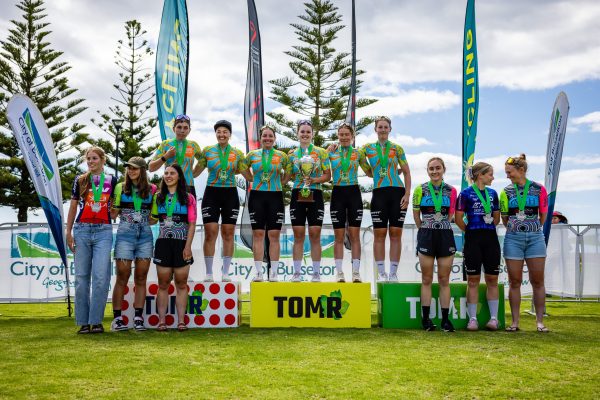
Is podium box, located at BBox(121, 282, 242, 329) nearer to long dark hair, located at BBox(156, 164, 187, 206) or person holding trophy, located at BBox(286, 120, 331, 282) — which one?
person holding trophy, located at BBox(286, 120, 331, 282)

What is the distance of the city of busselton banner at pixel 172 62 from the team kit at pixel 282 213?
5.14 ft

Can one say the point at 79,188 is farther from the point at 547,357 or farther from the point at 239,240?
the point at 239,240

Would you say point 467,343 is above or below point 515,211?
below

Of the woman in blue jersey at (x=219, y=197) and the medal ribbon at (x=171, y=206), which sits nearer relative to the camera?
the medal ribbon at (x=171, y=206)

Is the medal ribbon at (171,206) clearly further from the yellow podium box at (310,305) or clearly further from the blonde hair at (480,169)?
the blonde hair at (480,169)

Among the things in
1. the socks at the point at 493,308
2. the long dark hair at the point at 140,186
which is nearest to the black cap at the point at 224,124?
the long dark hair at the point at 140,186

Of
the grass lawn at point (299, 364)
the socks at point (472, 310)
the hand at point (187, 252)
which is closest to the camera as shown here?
the grass lawn at point (299, 364)

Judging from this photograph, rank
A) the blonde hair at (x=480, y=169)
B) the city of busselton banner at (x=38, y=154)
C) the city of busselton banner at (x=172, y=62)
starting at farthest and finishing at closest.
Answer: the city of busselton banner at (x=172, y=62), the city of busselton banner at (x=38, y=154), the blonde hair at (x=480, y=169)

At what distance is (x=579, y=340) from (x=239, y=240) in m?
6.67

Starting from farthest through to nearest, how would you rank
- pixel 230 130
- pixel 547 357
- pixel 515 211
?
1. pixel 230 130
2. pixel 515 211
3. pixel 547 357

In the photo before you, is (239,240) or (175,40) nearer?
(175,40)

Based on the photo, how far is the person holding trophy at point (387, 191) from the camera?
20.3ft

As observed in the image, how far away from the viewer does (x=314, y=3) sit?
80.6 ft

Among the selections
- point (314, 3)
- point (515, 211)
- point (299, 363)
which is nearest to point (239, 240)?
point (515, 211)
